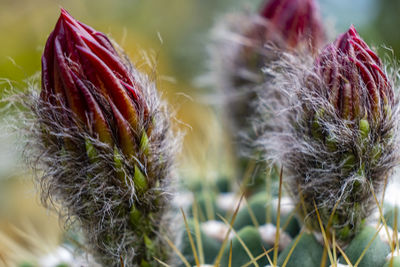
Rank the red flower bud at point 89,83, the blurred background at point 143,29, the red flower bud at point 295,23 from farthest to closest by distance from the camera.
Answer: the blurred background at point 143,29, the red flower bud at point 295,23, the red flower bud at point 89,83

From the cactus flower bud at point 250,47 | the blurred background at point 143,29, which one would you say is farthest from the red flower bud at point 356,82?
the blurred background at point 143,29

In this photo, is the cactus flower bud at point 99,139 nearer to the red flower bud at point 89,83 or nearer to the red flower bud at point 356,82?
the red flower bud at point 89,83

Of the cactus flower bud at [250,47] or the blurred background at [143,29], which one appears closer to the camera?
the cactus flower bud at [250,47]

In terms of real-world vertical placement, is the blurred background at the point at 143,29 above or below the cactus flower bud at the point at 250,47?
above

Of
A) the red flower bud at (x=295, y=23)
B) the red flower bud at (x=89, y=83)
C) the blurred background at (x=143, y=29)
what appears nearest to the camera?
the red flower bud at (x=89, y=83)

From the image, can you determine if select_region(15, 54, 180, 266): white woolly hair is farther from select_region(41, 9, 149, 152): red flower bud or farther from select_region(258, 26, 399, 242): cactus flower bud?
select_region(258, 26, 399, 242): cactus flower bud

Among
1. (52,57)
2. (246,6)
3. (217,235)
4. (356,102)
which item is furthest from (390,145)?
(246,6)

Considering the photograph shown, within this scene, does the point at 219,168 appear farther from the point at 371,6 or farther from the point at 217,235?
the point at 371,6
